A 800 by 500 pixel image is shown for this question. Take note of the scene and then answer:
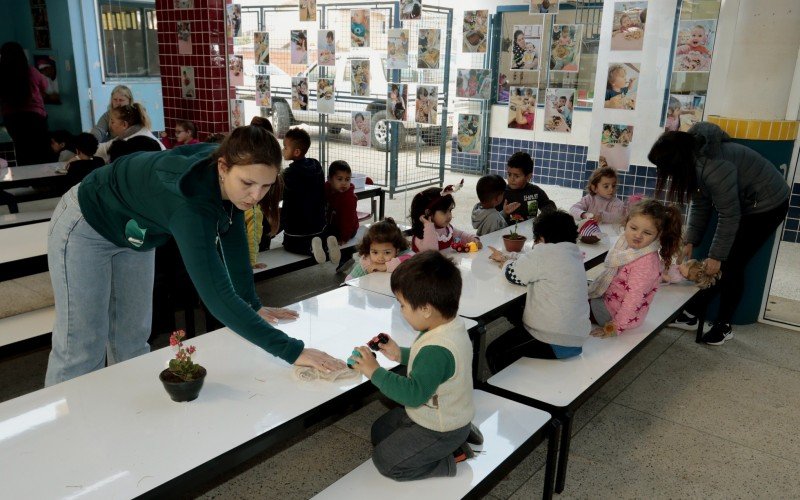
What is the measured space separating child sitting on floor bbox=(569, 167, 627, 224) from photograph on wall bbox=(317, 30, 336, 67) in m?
2.88

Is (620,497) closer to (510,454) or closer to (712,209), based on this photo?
(510,454)

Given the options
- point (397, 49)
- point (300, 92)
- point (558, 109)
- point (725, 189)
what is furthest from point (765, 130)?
point (300, 92)

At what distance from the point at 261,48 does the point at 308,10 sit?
2.33ft

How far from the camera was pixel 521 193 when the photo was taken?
475 centimetres

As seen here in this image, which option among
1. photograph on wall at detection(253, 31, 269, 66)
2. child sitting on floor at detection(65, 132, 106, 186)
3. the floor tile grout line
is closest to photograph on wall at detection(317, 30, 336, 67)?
photograph on wall at detection(253, 31, 269, 66)

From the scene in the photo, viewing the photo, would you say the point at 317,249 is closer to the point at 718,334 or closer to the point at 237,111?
the point at 718,334

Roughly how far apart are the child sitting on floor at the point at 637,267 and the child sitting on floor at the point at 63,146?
4.67 m

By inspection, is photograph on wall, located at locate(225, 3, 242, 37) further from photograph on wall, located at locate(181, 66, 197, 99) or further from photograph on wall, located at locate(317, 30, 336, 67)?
photograph on wall, located at locate(317, 30, 336, 67)

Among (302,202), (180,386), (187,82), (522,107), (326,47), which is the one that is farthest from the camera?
(187,82)

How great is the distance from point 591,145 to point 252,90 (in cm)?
352

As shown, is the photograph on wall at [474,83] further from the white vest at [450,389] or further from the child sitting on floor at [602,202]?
the white vest at [450,389]

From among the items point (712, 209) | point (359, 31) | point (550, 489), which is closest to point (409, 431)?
point (550, 489)

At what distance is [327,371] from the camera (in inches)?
78.3

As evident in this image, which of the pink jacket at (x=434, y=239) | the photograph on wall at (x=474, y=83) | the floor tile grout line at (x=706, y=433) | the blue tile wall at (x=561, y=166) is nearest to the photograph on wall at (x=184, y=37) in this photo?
the photograph on wall at (x=474, y=83)
